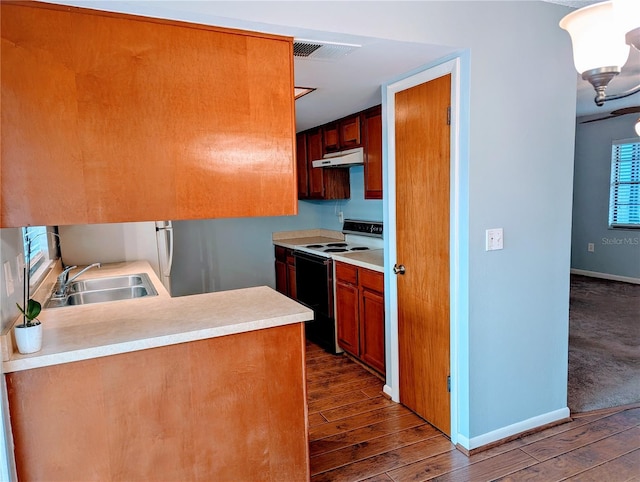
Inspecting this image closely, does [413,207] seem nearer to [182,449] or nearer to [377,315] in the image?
[377,315]

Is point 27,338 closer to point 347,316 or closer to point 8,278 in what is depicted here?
point 8,278

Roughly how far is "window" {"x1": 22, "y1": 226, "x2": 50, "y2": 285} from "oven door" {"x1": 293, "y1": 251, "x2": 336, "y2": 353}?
210cm

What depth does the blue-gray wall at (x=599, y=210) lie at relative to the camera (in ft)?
19.6

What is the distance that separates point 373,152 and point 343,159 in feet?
1.40

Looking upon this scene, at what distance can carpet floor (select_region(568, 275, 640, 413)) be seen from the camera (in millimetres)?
2918

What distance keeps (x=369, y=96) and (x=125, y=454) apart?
2583 millimetres

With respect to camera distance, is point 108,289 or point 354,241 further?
point 354,241

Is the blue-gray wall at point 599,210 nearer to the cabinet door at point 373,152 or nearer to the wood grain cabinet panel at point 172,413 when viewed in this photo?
the cabinet door at point 373,152

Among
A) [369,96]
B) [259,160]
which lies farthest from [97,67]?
[369,96]

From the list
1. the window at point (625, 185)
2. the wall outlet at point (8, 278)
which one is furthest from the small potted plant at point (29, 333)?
the window at point (625, 185)

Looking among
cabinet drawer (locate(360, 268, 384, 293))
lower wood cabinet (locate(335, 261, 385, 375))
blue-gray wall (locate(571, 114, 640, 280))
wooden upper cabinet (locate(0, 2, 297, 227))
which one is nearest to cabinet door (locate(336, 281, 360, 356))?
lower wood cabinet (locate(335, 261, 385, 375))

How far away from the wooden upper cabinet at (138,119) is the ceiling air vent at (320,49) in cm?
17

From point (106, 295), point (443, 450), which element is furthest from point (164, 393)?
point (443, 450)

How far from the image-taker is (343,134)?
3.85 meters
